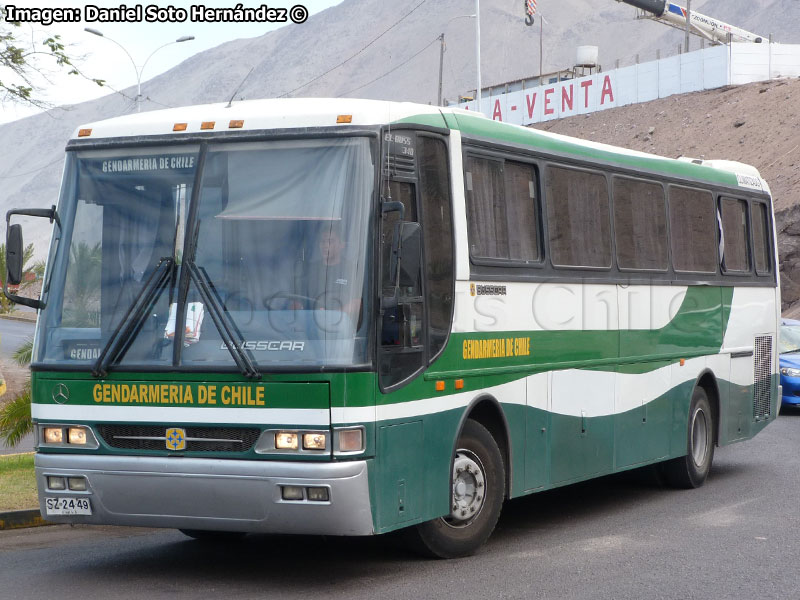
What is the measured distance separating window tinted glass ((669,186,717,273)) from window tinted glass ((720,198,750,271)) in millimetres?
310

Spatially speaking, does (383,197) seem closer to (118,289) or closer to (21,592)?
(118,289)

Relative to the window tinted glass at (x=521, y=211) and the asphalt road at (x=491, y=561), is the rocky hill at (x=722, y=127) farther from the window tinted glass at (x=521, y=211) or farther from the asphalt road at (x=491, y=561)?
the window tinted glass at (x=521, y=211)

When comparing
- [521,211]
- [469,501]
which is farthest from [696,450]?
[469,501]

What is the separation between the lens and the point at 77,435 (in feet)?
26.7

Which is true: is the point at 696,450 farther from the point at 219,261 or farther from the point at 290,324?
the point at 219,261

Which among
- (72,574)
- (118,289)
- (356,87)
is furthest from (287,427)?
(356,87)

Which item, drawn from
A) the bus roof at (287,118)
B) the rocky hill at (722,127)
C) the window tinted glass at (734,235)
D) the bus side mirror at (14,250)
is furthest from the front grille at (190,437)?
the rocky hill at (722,127)

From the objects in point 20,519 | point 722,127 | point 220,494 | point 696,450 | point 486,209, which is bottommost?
point 20,519

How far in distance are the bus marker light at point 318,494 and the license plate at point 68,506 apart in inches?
58.6

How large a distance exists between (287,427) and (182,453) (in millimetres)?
726

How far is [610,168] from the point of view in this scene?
448 inches

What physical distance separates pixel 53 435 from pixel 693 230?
737 centimetres

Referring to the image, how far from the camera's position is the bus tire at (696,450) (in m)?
12.9

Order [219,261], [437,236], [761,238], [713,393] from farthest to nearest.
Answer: [761,238]
[713,393]
[437,236]
[219,261]
